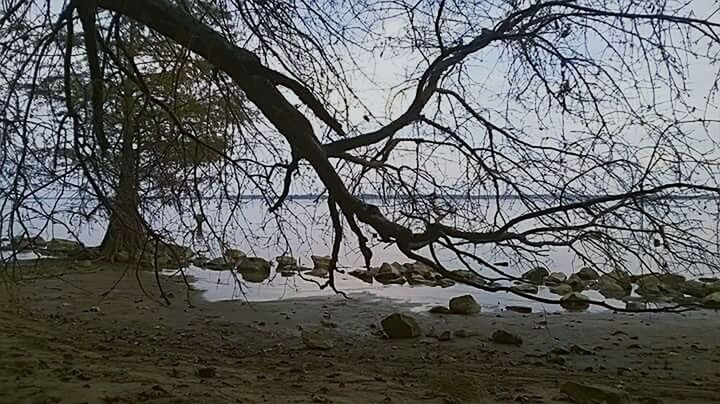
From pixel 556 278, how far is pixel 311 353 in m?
7.94

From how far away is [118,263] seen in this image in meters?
13.5

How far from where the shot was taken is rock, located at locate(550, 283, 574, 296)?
11445 millimetres

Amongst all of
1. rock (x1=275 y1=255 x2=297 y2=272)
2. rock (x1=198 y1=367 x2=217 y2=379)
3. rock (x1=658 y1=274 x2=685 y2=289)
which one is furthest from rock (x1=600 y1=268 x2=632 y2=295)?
rock (x1=198 y1=367 x2=217 y2=379)

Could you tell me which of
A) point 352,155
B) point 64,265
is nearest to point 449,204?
point 352,155

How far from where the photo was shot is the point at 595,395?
4223 mm

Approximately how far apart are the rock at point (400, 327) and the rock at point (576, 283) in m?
5.70

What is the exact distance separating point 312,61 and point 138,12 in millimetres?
1073

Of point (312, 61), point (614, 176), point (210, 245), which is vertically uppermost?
point (312, 61)

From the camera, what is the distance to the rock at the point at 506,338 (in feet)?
22.9

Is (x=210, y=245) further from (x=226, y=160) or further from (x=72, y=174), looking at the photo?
(x=72, y=174)

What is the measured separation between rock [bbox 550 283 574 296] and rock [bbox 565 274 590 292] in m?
0.14

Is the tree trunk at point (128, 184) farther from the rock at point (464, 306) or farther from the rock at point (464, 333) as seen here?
the rock at point (464, 306)

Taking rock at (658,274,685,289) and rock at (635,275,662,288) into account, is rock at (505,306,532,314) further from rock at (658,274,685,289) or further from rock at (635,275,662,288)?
rock at (658,274,685,289)

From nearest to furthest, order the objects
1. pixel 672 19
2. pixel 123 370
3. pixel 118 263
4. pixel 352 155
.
→ pixel 672 19
pixel 123 370
pixel 352 155
pixel 118 263
